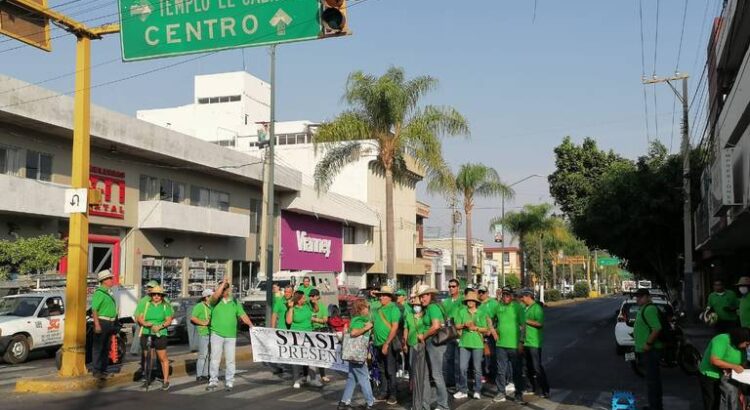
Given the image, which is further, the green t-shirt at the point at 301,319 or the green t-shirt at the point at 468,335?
the green t-shirt at the point at 301,319

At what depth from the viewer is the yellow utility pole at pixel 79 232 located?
1318cm

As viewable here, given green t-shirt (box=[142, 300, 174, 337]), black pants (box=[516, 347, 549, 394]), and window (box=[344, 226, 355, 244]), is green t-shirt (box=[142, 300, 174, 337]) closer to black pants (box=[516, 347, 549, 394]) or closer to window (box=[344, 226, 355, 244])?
black pants (box=[516, 347, 549, 394])

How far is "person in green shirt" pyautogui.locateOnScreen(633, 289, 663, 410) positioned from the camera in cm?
1003

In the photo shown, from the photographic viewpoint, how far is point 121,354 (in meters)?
14.0

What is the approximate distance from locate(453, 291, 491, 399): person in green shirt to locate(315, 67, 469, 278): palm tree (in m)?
15.9

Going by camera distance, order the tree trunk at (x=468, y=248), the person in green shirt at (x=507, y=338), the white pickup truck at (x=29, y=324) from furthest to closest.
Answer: the tree trunk at (x=468, y=248) < the white pickup truck at (x=29, y=324) < the person in green shirt at (x=507, y=338)

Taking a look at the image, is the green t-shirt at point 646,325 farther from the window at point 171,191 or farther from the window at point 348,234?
the window at point 348,234

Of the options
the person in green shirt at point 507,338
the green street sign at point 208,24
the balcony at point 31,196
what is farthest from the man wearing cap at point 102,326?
the balcony at point 31,196

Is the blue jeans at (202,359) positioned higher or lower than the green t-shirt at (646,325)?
lower

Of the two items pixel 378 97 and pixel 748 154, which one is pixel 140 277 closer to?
pixel 378 97

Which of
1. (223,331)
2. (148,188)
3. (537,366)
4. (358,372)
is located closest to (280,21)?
(358,372)

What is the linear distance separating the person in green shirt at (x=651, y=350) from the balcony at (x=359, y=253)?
145 ft

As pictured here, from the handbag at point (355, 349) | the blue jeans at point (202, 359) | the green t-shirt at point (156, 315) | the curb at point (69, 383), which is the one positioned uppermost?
the green t-shirt at point (156, 315)

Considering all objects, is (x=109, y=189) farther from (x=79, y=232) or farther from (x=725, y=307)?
(x=725, y=307)
